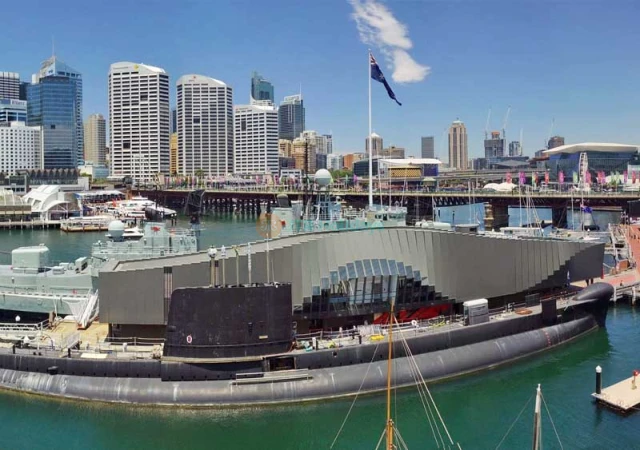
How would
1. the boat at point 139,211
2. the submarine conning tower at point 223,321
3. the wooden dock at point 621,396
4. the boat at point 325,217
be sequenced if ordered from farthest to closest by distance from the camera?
1. the boat at point 139,211
2. the boat at point 325,217
3. the wooden dock at point 621,396
4. the submarine conning tower at point 223,321

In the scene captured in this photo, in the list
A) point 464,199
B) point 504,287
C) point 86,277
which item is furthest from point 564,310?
point 464,199

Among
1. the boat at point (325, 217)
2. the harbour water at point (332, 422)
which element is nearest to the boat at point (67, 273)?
the boat at point (325, 217)

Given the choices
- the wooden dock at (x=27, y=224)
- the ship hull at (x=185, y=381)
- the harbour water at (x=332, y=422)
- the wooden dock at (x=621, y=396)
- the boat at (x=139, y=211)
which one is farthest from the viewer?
the boat at (x=139, y=211)

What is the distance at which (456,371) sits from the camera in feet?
106

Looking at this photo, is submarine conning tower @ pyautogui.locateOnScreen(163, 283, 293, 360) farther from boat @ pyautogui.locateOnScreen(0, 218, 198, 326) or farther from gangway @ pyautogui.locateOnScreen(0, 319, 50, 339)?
boat @ pyautogui.locateOnScreen(0, 218, 198, 326)

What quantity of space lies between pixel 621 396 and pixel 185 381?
66.0ft

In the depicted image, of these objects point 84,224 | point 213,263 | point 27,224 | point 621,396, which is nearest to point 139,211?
point 84,224

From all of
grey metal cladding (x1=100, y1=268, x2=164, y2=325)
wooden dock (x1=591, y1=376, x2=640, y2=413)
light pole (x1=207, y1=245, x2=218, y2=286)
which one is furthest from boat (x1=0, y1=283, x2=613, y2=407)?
wooden dock (x1=591, y1=376, x2=640, y2=413)

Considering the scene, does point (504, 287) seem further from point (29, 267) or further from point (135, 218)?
point (135, 218)

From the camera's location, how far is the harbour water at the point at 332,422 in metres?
25.6

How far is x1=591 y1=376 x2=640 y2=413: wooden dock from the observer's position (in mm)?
28155

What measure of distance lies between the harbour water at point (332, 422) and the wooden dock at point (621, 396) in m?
0.50

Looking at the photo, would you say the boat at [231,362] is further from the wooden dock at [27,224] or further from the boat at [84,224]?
the wooden dock at [27,224]

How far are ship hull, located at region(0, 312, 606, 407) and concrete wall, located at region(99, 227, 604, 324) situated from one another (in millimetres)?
2951
